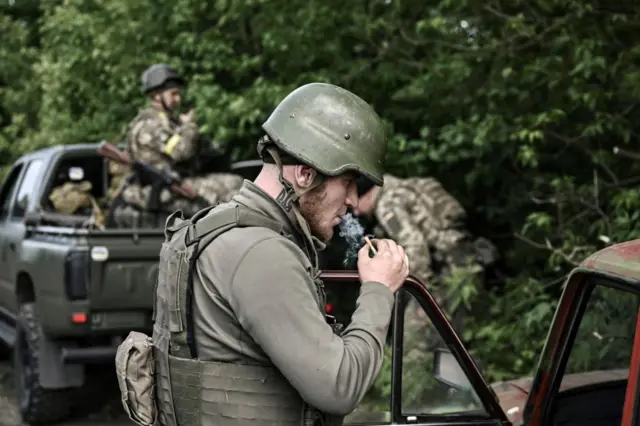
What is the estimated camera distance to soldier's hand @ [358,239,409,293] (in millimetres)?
2377

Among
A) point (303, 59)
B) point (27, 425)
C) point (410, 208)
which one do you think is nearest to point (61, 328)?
point (27, 425)

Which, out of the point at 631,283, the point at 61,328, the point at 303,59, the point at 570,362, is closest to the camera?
the point at 631,283

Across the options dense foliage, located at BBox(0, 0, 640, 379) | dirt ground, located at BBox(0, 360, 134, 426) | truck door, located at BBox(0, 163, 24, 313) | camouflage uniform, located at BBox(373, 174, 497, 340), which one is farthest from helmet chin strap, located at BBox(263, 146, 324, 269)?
truck door, located at BBox(0, 163, 24, 313)

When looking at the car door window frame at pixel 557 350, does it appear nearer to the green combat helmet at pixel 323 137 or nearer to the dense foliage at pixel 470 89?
the green combat helmet at pixel 323 137

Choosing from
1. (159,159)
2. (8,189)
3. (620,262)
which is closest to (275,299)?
(620,262)

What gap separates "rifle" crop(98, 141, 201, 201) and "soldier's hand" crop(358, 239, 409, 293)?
6081mm

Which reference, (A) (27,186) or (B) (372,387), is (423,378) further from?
(A) (27,186)

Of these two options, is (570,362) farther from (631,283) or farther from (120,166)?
(120,166)

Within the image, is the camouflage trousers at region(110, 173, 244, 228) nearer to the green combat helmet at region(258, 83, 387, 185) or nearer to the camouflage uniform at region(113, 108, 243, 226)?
the camouflage uniform at region(113, 108, 243, 226)

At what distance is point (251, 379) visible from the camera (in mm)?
2270

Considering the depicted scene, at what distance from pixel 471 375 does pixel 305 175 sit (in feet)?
4.05

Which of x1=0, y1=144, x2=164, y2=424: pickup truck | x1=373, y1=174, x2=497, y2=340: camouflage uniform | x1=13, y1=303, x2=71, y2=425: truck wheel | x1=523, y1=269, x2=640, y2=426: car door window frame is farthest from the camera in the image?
x1=373, y1=174, x2=497, y2=340: camouflage uniform

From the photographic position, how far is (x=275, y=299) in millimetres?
2148

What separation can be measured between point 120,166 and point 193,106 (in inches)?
69.6
